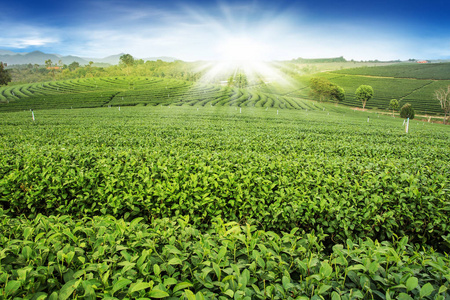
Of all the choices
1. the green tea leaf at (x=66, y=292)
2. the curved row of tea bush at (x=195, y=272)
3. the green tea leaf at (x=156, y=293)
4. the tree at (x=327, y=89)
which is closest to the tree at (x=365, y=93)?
the tree at (x=327, y=89)

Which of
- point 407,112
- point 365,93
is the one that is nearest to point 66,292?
point 407,112

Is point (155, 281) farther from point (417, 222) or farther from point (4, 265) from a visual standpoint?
point (417, 222)

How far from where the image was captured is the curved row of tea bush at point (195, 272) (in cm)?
147

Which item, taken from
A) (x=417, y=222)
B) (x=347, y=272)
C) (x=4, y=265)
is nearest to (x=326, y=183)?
(x=417, y=222)

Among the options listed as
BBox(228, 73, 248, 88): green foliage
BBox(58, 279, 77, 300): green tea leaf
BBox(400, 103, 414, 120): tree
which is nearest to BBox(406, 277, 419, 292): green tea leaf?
BBox(58, 279, 77, 300): green tea leaf

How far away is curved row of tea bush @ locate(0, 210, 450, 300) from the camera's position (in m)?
1.47

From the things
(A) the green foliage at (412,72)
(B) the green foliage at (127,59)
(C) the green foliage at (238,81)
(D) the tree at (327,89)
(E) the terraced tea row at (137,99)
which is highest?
(B) the green foliage at (127,59)

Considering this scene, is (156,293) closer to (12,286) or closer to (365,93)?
(12,286)

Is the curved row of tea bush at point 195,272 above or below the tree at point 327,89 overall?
below

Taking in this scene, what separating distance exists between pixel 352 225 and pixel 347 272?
1.50 meters

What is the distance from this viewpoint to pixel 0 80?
7112 centimetres

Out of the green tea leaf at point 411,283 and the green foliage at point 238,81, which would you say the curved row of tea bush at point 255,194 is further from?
the green foliage at point 238,81

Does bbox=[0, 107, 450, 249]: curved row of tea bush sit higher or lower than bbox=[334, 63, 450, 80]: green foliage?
lower

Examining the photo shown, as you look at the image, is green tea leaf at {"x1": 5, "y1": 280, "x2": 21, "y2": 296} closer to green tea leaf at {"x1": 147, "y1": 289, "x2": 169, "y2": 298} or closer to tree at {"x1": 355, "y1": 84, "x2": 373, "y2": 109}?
green tea leaf at {"x1": 147, "y1": 289, "x2": 169, "y2": 298}
